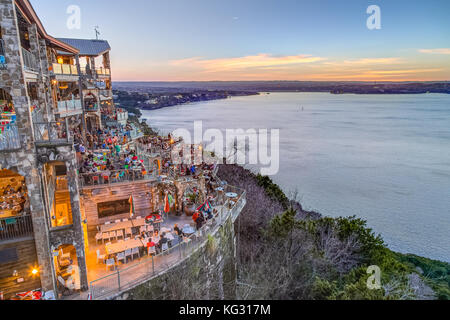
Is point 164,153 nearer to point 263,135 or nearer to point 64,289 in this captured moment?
point 64,289

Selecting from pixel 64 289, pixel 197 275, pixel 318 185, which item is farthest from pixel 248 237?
pixel 318 185

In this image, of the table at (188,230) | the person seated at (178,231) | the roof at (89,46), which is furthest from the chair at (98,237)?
the roof at (89,46)

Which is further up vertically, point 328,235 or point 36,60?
Result: point 36,60

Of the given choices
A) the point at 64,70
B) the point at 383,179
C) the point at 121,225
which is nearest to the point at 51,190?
the point at 121,225

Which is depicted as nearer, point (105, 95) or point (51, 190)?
point (51, 190)

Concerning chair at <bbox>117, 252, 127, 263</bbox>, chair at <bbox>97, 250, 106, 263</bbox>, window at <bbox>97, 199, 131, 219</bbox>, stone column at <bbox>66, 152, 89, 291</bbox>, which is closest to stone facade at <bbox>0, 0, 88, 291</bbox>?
stone column at <bbox>66, 152, 89, 291</bbox>

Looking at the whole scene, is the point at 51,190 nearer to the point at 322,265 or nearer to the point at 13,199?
the point at 13,199
